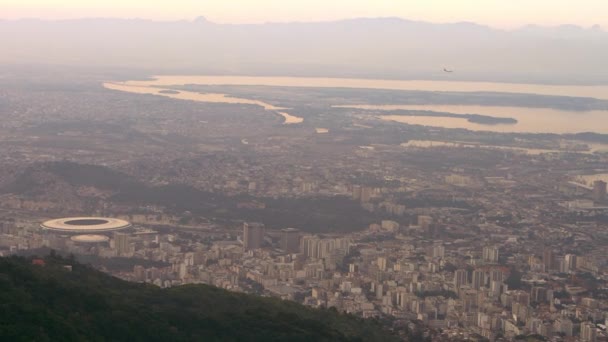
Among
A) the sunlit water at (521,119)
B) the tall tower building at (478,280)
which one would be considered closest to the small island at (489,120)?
the sunlit water at (521,119)

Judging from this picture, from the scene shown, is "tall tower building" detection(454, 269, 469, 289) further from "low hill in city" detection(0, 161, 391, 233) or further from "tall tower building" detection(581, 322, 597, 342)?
"low hill in city" detection(0, 161, 391, 233)

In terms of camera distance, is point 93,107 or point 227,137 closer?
point 227,137

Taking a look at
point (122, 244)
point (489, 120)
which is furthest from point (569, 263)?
point (489, 120)

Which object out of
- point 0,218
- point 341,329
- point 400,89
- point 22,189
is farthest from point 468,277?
point 400,89

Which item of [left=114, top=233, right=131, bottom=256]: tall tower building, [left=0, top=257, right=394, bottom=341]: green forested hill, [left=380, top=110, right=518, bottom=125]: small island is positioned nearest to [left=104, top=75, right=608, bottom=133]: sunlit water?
[left=380, top=110, right=518, bottom=125]: small island

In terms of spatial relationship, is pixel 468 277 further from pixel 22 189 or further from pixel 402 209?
pixel 22 189

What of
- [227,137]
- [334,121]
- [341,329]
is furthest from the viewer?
[334,121]

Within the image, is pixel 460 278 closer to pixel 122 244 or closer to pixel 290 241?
pixel 290 241
